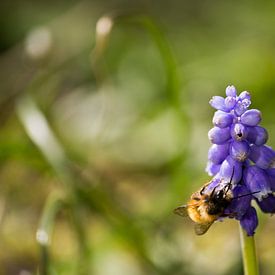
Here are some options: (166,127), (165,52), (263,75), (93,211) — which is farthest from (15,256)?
(263,75)

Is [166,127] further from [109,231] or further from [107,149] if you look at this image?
[109,231]

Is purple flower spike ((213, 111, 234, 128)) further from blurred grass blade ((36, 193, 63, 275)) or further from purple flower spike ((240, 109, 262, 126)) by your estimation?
blurred grass blade ((36, 193, 63, 275))

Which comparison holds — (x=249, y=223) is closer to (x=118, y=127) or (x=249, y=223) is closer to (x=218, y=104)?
(x=218, y=104)

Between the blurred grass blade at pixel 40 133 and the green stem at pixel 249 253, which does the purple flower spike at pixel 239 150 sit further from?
the blurred grass blade at pixel 40 133

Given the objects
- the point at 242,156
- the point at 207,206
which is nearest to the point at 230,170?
the point at 242,156

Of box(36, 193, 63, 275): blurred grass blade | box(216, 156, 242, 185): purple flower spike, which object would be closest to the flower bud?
box(216, 156, 242, 185): purple flower spike

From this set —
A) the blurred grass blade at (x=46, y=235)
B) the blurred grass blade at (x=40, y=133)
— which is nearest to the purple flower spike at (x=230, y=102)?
the blurred grass blade at (x=46, y=235)
